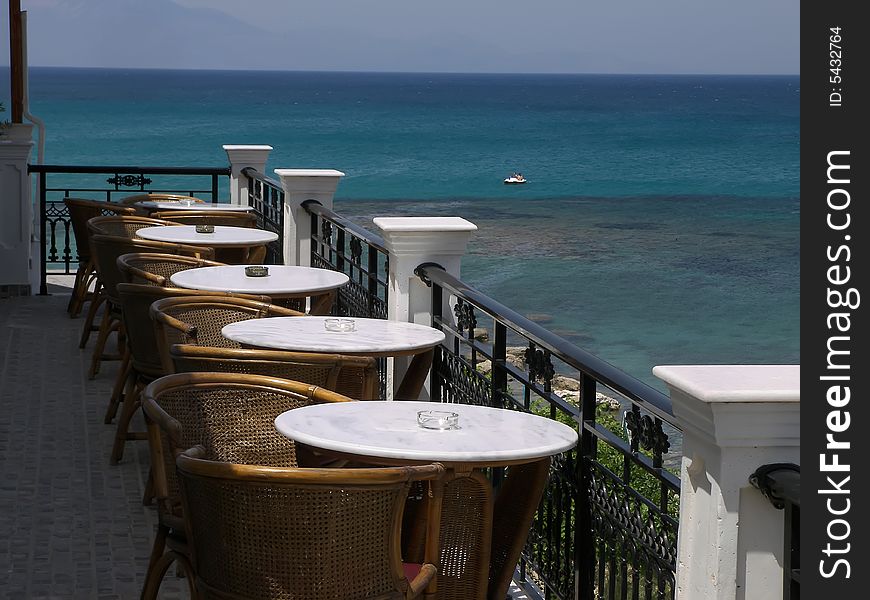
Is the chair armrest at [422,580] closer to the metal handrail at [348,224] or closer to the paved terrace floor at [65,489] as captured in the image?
the paved terrace floor at [65,489]

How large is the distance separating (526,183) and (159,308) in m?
53.8

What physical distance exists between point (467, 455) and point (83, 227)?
243 inches

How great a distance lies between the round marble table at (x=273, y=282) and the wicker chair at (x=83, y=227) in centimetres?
257

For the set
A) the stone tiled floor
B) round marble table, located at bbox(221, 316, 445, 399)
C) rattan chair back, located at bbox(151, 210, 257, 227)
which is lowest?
the stone tiled floor

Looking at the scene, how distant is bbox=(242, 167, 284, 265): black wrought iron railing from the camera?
8.75 m

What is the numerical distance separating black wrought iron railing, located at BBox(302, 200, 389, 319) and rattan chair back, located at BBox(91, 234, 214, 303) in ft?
2.57

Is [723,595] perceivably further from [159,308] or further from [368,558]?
[159,308]

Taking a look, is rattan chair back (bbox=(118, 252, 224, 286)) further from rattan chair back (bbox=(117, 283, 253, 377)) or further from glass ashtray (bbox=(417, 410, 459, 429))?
glass ashtray (bbox=(417, 410, 459, 429))

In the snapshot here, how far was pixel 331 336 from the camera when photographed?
14.7ft

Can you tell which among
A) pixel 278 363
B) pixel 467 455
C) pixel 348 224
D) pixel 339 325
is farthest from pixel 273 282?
pixel 467 455

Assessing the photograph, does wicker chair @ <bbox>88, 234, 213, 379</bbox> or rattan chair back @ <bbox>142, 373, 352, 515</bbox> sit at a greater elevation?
wicker chair @ <bbox>88, 234, 213, 379</bbox>

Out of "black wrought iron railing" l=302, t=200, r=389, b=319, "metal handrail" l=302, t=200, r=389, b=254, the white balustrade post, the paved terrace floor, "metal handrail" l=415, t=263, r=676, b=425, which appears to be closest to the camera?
"metal handrail" l=415, t=263, r=676, b=425

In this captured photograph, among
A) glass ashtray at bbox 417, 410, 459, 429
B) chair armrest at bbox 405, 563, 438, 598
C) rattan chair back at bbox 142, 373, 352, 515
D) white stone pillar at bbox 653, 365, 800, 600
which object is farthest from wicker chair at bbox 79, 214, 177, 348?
white stone pillar at bbox 653, 365, 800, 600

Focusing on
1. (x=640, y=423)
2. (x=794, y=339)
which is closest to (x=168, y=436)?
(x=640, y=423)
